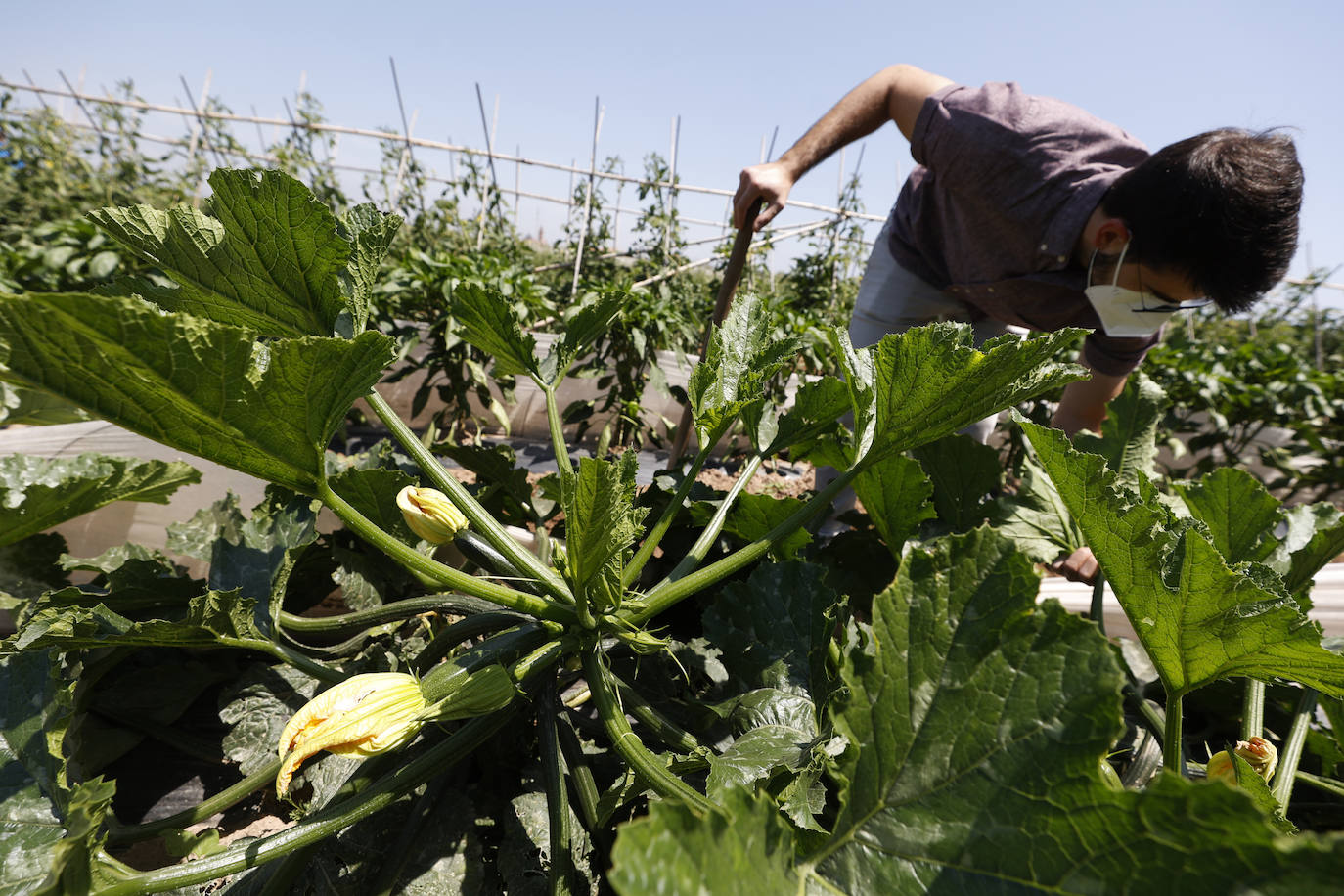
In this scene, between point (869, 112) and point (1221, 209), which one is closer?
point (1221, 209)

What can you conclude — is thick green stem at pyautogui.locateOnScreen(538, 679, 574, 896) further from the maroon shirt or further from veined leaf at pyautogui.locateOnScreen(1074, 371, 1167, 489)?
the maroon shirt

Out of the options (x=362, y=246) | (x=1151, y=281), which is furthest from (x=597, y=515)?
(x=1151, y=281)

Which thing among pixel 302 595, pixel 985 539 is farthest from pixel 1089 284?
pixel 302 595

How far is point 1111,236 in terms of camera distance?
152 centimetres

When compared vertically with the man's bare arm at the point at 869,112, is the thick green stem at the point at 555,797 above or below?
below

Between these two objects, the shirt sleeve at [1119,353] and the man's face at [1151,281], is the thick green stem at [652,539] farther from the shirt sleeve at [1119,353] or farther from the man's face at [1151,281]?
the shirt sleeve at [1119,353]

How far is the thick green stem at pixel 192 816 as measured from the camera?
0.68 metres

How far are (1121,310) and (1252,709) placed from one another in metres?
1.10

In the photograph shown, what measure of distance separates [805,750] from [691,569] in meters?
0.25

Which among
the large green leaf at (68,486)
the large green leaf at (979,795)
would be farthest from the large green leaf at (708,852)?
the large green leaf at (68,486)

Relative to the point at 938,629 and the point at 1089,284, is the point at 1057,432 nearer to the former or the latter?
the point at 938,629

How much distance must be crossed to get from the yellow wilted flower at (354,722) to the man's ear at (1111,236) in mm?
1629

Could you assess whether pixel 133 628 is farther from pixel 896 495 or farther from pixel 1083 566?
pixel 1083 566

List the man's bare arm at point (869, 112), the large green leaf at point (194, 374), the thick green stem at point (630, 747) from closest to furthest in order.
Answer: the large green leaf at point (194, 374), the thick green stem at point (630, 747), the man's bare arm at point (869, 112)
